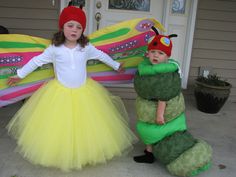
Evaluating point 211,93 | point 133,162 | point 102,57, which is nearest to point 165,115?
point 133,162

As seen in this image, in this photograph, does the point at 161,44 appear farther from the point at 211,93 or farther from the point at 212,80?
the point at 212,80

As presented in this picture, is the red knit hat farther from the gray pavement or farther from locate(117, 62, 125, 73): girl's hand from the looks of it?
the gray pavement

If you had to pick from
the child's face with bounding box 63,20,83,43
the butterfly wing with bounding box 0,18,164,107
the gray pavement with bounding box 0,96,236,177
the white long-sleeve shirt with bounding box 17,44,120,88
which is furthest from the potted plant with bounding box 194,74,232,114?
the child's face with bounding box 63,20,83,43

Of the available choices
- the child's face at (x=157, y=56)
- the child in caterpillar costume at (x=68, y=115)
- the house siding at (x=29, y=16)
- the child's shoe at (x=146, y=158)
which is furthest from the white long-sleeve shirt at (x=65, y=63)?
the house siding at (x=29, y=16)

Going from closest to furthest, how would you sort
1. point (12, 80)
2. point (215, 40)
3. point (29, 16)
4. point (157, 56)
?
point (157, 56), point (12, 80), point (29, 16), point (215, 40)

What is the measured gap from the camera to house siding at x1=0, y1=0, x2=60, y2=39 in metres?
4.46

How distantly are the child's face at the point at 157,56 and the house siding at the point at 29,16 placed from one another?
221 centimetres

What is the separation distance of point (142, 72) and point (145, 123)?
502 millimetres

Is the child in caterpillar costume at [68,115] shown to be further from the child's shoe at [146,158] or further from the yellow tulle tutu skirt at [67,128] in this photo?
the child's shoe at [146,158]

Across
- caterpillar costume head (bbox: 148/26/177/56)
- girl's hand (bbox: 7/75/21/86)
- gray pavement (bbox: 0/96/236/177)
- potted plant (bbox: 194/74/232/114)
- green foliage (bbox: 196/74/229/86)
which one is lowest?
gray pavement (bbox: 0/96/236/177)

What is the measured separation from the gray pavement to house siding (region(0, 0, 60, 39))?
1185mm

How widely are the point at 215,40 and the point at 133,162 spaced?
278cm

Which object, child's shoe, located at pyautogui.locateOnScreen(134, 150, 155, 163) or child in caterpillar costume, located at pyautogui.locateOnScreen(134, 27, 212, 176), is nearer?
child in caterpillar costume, located at pyautogui.locateOnScreen(134, 27, 212, 176)

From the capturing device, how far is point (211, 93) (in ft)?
14.8
